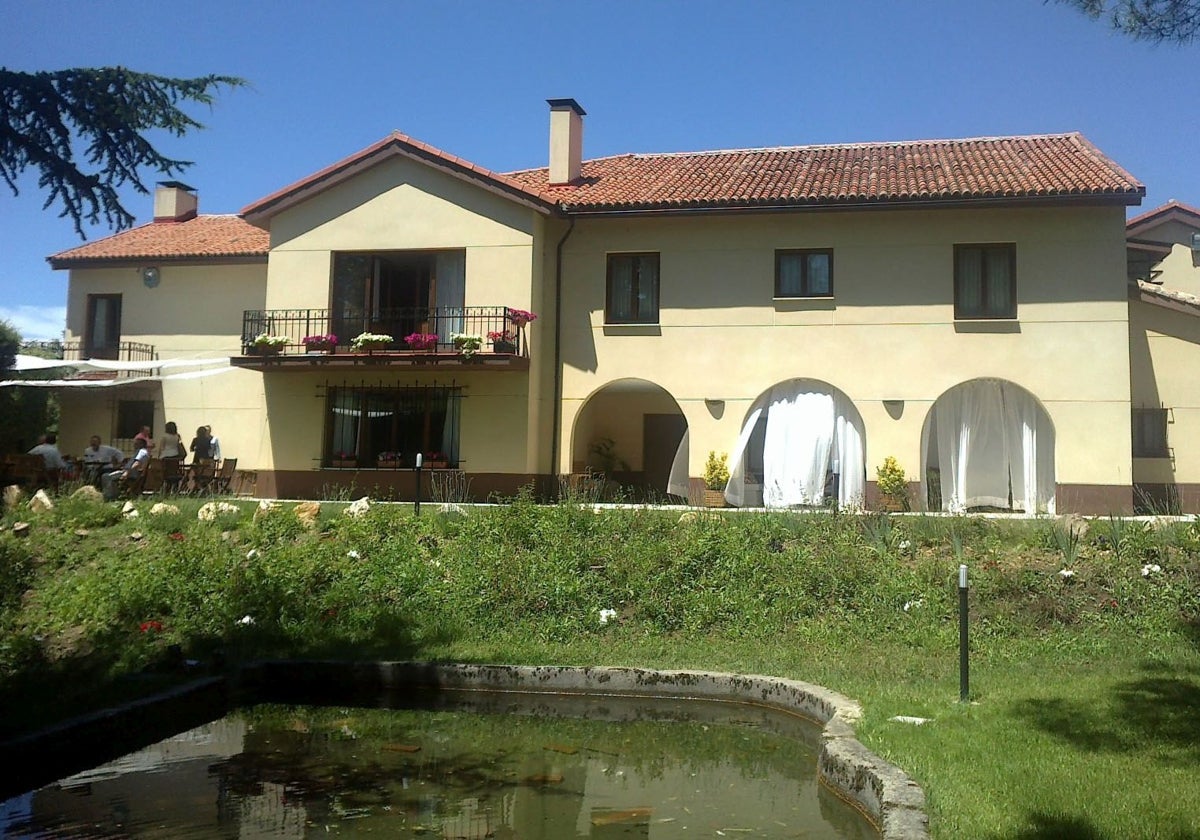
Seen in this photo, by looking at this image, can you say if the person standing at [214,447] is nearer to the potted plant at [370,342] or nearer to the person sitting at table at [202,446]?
the person sitting at table at [202,446]

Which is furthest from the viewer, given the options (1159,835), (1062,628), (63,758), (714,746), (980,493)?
(980,493)

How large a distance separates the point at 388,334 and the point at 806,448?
8.99 meters

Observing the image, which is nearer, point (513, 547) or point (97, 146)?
point (97, 146)

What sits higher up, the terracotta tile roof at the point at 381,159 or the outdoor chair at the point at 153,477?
the terracotta tile roof at the point at 381,159

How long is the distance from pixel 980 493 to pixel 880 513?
6105 mm

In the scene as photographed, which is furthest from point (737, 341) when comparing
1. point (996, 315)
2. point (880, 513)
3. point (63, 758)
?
point (63, 758)

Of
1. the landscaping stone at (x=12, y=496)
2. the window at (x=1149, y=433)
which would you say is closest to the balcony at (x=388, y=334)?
the landscaping stone at (x=12, y=496)

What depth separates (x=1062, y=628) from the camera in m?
11.1

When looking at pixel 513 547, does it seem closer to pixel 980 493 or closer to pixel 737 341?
pixel 737 341

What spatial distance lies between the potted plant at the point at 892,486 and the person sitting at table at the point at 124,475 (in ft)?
44.7

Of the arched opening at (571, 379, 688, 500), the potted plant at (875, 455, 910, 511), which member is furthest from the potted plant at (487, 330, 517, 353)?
the potted plant at (875, 455, 910, 511)

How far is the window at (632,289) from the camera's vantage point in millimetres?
21469

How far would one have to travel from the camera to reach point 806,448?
793 inches

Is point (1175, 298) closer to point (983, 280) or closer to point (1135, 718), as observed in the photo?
point (983, 280)
